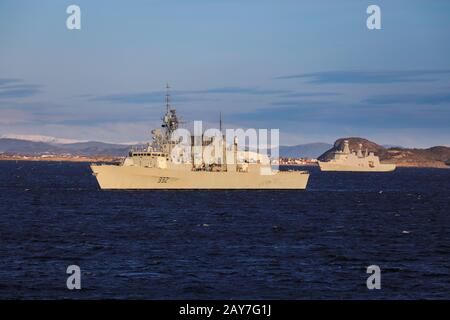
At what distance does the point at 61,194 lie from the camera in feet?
290

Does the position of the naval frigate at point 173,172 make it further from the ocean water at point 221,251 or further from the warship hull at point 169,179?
the ocean water at point 221,251

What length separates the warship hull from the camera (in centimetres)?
8925

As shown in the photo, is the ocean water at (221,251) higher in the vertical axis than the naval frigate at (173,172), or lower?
lower

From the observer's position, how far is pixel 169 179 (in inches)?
3575

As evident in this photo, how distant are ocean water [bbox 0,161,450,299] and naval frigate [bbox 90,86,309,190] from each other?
20.5 meters

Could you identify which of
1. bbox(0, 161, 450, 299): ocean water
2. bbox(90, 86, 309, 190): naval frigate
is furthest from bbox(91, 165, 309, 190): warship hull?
bbox(0, 161, 450, 299): ocean water

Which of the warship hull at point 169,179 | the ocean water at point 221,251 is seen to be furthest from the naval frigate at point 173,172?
the ocean water at point 221,251

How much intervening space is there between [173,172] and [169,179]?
46.3 inches

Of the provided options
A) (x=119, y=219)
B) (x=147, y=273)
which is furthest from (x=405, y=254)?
(x=119, y=219)

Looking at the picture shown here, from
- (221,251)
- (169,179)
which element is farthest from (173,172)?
(221,251)

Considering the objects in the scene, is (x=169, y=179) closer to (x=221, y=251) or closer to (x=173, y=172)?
(x=173, y=172)

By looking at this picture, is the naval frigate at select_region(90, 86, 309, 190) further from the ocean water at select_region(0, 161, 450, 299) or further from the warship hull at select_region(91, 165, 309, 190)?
the ocean water at select_region(0, 161, 450, 299)

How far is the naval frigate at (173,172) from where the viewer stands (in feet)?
289

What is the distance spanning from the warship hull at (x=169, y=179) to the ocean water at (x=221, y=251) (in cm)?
2132
